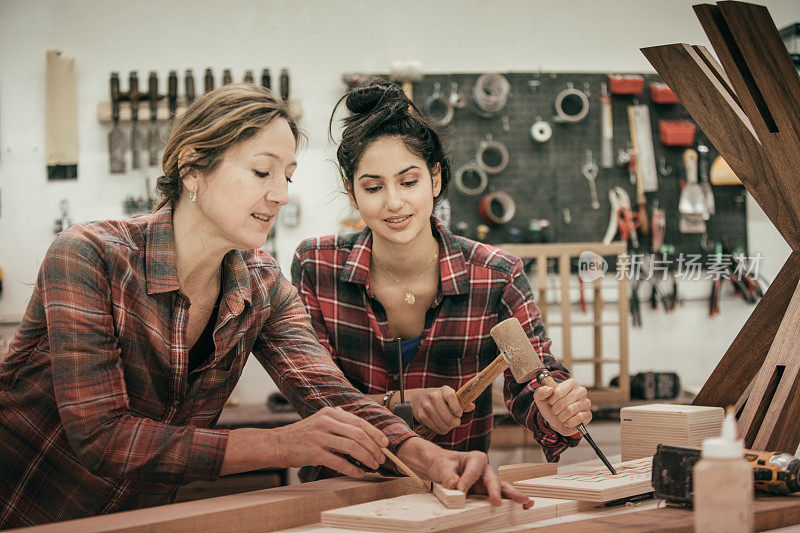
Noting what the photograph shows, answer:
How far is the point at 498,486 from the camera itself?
154cm

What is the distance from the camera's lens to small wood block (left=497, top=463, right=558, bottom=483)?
72.5 inches

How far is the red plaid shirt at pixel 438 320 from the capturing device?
7.57ft

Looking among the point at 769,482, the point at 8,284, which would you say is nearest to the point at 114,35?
the point at 8,284

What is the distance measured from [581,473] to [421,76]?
3.62 meters

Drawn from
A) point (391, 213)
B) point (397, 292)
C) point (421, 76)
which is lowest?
point (397, 292)

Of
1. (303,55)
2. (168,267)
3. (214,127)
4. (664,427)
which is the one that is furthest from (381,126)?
(303,55)

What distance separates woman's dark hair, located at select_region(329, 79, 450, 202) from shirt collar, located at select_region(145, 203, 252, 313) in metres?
0.50

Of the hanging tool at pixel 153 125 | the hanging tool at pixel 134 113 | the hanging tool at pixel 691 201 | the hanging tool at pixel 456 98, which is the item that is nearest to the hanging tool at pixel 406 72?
the hanging tool at pixel 456 98

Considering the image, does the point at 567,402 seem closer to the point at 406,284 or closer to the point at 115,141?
the point at 406,284

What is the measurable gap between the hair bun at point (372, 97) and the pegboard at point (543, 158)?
2733mm

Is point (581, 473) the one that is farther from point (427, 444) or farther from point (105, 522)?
point (105, 522)

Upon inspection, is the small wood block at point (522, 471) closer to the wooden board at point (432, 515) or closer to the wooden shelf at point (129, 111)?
the wooden board at point (432, 515)

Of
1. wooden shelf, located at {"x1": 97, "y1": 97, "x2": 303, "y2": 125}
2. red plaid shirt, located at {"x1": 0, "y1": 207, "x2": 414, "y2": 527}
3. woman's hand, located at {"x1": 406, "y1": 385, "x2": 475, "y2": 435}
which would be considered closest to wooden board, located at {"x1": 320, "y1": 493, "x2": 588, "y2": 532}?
red plaid shirt, located at {"x1": 0, "y1": 207, "x2": 414, "y2": 527}

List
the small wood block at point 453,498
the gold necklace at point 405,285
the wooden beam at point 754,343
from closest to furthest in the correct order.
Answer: the small wood block at point 453,498 → the wooden beam at point 754,343 → the gold necklace at point 405,285
